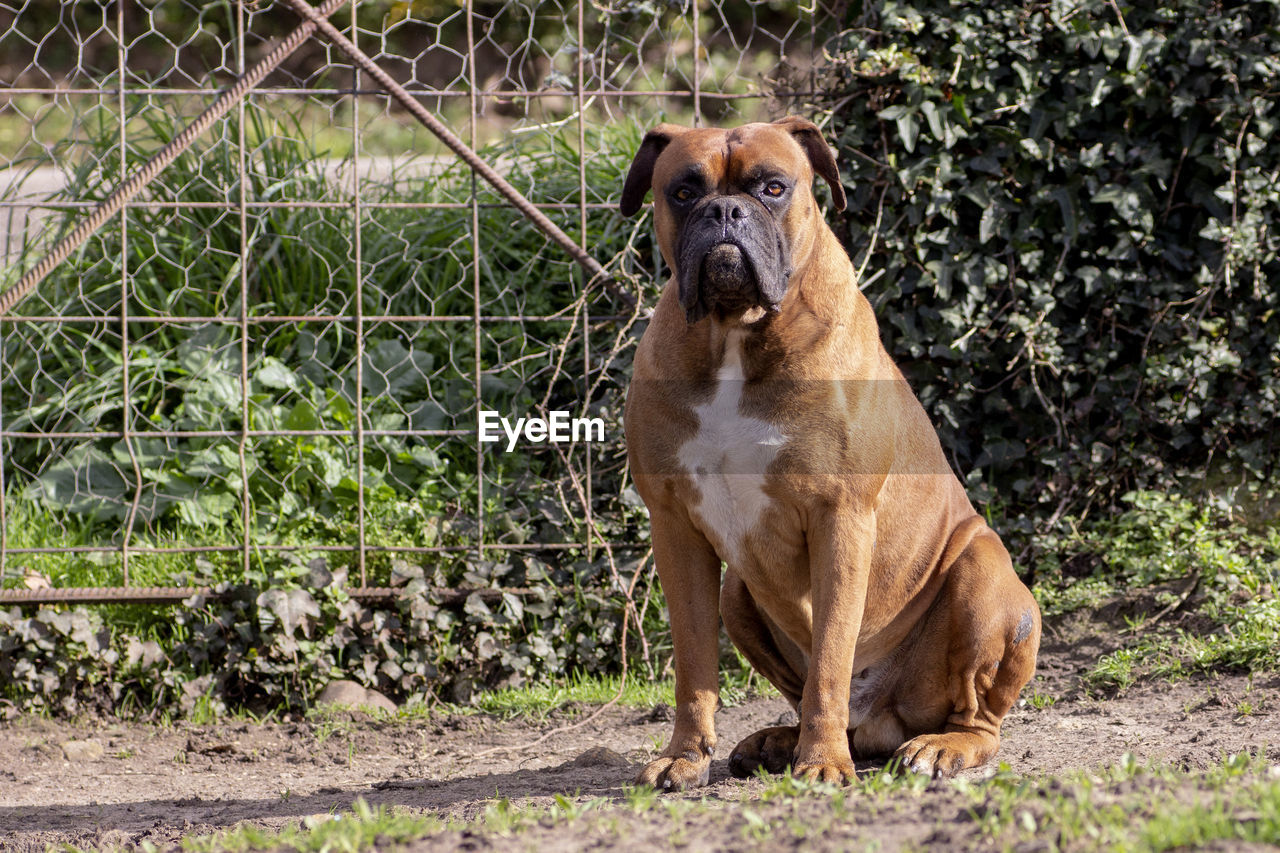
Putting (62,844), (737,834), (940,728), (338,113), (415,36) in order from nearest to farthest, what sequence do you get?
1. (737,834)
2. (62,844)
3. (940,728)
4. (338,113)
5. (415,36)

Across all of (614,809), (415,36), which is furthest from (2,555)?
(415,36)

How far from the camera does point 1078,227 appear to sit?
4621 mm

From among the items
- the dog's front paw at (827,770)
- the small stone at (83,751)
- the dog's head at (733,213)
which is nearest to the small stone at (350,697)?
the small stone at (83,751)

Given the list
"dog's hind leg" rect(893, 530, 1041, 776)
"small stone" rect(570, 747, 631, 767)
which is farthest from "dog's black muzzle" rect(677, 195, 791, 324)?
"small stone" rect(570, 747, 631, 767)

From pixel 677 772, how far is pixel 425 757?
1337 millimetres

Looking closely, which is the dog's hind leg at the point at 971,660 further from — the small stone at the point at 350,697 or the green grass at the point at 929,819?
the small stone at the point at 350,697

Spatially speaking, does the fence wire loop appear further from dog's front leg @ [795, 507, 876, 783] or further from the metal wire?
dog's front leg @ [795, 507, 876, 783]

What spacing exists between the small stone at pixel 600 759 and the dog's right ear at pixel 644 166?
5.31 ft

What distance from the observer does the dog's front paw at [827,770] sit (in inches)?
108

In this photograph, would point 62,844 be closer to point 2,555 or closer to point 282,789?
point 282,789

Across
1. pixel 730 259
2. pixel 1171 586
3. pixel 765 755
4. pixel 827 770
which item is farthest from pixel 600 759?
pixel 1171 586

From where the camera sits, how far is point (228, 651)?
14.3ft

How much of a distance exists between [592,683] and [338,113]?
28.9ft

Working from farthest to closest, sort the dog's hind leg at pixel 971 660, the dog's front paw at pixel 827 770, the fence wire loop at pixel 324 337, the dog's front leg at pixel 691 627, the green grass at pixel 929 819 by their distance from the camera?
the fence wire loop at pixel 324 337
the dog's hind leg at pixel 971 660
the dog's front leg at pixel 691 627
the dog's front paw at pixel 827 770
the green grass at pixel 929 819
